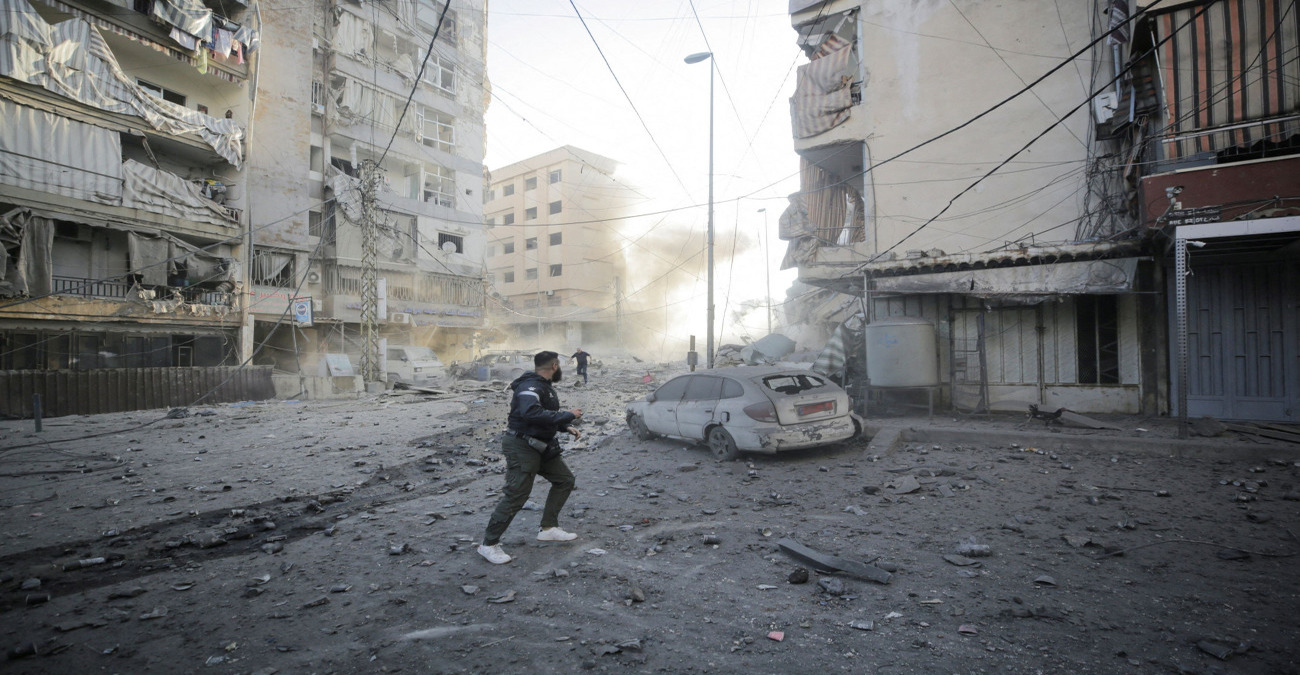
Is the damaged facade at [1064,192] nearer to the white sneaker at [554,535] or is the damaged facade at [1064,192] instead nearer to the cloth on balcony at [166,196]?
the white sneaker at [554,535]

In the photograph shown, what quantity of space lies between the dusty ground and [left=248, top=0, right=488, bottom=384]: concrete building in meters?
16.2

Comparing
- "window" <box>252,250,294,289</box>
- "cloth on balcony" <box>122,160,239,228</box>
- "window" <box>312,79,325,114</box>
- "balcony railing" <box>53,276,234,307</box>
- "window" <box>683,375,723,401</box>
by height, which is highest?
"window" <box>312,79,325,114</box>

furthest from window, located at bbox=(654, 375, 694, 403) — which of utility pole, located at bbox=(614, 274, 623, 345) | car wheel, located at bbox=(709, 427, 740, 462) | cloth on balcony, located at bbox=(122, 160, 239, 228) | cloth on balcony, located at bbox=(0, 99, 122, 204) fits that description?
utility pole, located at bbox=(614, 274, 623, 345)

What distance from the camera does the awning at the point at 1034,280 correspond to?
31.8 feet

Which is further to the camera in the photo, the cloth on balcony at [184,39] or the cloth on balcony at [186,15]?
the cloth on balcony at [184,39]

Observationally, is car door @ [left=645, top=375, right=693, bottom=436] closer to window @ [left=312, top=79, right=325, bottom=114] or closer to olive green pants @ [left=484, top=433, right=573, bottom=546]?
Answer: olive green pants @ [left=484, top=433, right=573, bottom=546]

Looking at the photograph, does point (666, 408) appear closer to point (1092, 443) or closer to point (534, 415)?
point (534, 415)

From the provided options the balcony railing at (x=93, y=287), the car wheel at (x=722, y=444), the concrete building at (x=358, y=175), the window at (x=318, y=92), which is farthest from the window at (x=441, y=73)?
the car wheel at (x=722, y=444)

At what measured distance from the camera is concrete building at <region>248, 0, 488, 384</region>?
23484 mm

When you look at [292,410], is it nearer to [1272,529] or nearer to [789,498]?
[789,498]

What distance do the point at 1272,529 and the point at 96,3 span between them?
28.1 meters

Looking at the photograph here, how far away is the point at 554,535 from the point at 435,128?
104 feet

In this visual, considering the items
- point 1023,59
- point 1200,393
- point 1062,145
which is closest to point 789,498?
point 1200,393

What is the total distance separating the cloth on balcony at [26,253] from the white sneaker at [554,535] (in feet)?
60.6
